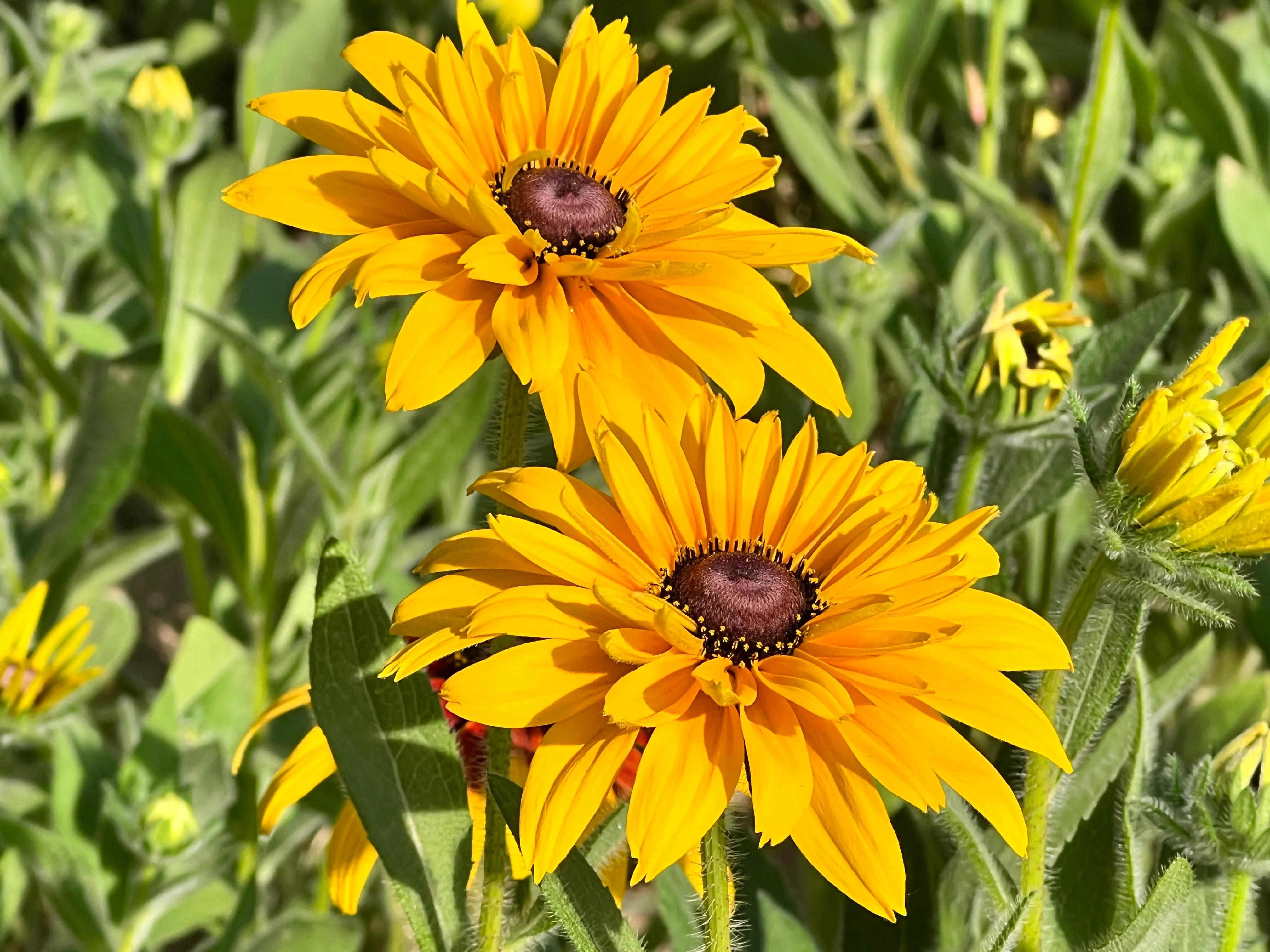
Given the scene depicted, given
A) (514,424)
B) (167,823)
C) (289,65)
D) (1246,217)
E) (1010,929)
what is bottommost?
(1010,929)

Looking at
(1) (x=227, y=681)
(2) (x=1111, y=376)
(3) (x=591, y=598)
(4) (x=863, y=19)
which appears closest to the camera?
(3) (x=591, y=598)

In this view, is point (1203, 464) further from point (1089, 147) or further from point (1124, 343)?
point (1089, 147)

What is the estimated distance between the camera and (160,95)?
173cm

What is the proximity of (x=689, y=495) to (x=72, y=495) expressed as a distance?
1.08 meters

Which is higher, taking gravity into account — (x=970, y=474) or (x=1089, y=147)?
(x=1089, y=147)

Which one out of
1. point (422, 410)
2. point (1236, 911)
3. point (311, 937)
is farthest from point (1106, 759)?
point (422, 410)

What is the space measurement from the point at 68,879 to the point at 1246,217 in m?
1.72

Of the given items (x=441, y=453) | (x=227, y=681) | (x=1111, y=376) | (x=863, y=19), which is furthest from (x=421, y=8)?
(x=1111, y=376)

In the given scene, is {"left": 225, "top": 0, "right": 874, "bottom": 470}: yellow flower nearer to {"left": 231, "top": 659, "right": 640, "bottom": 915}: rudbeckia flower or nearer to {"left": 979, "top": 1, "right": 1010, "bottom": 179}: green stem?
{"left": 231, "top": 659, "right": 640, "bottom": 915}: rudbeckia flower

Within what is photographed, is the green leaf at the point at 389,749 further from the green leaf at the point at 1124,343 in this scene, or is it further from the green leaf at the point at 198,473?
the green leaf at the point at 198,473

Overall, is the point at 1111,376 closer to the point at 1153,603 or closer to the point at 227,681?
the point at 1153,603

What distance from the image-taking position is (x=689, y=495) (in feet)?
2.74

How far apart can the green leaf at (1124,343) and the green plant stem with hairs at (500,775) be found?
615 millimetres

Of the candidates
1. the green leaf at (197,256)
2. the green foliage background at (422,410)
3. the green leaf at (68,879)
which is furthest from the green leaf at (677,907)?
the green leaf at (197,256)
